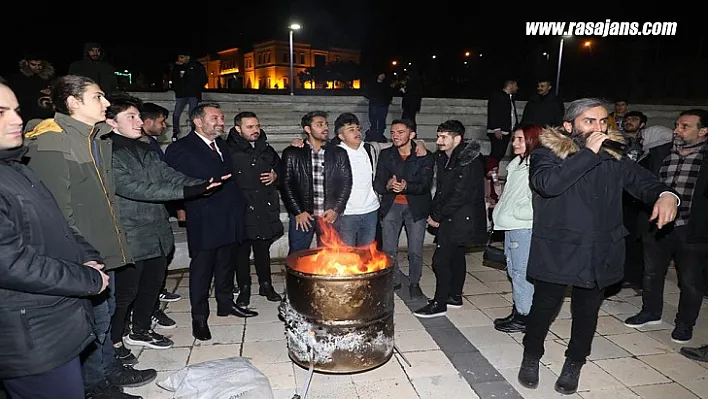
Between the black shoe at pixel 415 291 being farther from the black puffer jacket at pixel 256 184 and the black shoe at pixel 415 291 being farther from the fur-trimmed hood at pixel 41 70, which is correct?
the fur-trimmed hood at pixel 41 70

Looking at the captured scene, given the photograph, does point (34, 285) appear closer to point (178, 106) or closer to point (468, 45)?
point (178, 106)

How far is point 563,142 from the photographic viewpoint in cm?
350

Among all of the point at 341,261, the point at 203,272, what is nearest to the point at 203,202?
the point at 203,272

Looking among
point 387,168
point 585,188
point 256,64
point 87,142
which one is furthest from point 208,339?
point 256,64

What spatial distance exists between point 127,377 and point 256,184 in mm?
2309

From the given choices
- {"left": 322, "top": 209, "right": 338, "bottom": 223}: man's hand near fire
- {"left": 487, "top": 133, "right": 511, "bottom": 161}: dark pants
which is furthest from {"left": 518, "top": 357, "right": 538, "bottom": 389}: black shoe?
{"left": 487, "top": 133, "right": 511, "bottom": 161}: dark pants

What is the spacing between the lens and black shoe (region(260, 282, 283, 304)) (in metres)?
5.82

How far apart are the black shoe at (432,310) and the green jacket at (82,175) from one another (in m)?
3.11

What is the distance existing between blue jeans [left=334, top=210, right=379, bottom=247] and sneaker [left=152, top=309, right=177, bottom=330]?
2.03m

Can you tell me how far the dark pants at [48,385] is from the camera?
7.47 ft

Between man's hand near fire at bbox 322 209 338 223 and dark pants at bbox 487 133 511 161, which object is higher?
dark pants at bbox 487 133 511 161

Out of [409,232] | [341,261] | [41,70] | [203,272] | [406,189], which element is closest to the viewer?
[341,261]

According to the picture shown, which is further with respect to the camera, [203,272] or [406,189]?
[406,189]

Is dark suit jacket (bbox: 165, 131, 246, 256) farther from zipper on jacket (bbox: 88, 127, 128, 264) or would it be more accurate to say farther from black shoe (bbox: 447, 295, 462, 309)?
black shoe (bbox: 447, 295, 462, 309)
